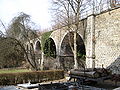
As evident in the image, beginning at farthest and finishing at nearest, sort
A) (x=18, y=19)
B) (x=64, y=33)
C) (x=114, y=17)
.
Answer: (x=64, y=33) → (x=18, y=19) → (x=114, y=17)

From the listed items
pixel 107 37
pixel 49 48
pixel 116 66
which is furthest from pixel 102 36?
pixel 49 48

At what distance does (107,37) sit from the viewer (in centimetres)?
1283

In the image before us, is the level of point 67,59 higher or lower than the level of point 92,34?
lower

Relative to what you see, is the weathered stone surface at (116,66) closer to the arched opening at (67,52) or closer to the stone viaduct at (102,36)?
the stone viaduct at (102,36)

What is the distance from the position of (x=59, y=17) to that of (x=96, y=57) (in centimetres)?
570

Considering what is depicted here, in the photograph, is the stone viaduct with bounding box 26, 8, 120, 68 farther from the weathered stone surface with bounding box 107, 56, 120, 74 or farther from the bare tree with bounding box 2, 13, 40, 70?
the bare tree with bounding box 2, 13, 40, 70

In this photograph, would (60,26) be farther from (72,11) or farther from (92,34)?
(92,34)

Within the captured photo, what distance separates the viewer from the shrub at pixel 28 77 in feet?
39.9

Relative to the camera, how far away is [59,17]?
17.0 metres

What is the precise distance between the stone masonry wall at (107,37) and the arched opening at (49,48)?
9.89 meters

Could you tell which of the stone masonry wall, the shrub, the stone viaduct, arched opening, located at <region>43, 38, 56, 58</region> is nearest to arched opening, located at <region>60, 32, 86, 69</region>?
arched opening, located at <region>43, 38, 56, 58</region>

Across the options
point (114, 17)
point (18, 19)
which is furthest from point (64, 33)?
point (114, 17)

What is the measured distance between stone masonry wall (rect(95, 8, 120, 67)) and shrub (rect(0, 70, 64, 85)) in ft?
11.2

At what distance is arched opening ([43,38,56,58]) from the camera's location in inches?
909
